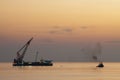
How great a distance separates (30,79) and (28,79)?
673mm

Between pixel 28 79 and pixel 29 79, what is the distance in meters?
0.39

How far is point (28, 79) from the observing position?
468 ft

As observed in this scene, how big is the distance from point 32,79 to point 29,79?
96 cm

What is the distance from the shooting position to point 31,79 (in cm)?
14312

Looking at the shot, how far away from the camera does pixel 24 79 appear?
143m

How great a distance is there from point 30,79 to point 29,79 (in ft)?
1.05

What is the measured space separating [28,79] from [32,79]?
1.29m

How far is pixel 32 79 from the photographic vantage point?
5630 inches
